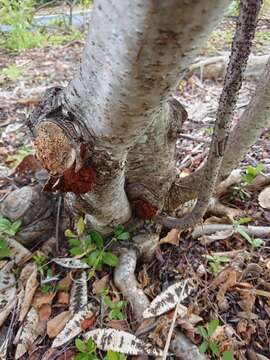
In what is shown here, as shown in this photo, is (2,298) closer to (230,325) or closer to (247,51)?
(230,325)

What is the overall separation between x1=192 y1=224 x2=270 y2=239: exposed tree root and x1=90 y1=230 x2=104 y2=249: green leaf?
376 mm

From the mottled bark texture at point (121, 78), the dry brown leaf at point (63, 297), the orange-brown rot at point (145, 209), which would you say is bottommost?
the dry brown leaf at point (63, 297)

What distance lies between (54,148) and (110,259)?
582 millimetres

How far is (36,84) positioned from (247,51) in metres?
2.54

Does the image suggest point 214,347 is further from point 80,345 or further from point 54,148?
point 54,148

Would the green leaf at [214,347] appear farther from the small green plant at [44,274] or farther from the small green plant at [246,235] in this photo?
the small green plant at [44,274]

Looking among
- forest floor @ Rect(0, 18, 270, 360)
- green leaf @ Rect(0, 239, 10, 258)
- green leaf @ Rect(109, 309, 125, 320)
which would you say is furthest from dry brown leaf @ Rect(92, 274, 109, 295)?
green leaf @ Rect(0, 239, 10, 258)

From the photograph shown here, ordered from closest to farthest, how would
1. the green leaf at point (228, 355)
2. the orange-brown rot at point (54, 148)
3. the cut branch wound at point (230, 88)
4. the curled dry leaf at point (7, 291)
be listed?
the cut branch wound at point (230, 88) → the orange-brown rot at point (54, 148) → the green leaf at point (228, 355) → the curled dry leaf at point (7, 291)

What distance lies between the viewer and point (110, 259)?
1.25 metres

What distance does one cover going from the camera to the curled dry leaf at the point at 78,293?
1.21 meters

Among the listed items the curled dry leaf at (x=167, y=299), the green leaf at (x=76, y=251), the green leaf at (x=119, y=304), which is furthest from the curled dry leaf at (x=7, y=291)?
the curled dry leaf at (x=167, y=299)

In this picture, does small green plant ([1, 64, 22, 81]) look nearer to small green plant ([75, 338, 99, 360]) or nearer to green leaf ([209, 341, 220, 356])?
small green plant ([75, 338, 99, 360])

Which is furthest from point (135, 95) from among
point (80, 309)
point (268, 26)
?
point (268, 26)

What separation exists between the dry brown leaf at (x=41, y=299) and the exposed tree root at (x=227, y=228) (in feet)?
1.90
